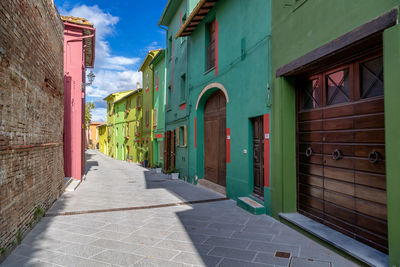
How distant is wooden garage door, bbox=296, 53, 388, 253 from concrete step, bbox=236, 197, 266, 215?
0.89 meters

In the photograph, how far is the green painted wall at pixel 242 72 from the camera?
627 centimetres

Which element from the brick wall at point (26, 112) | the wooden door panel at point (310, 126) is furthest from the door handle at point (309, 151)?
the brick wall at point (26, 112)

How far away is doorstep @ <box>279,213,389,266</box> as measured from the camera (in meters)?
3.31

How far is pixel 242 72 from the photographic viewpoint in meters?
7.23

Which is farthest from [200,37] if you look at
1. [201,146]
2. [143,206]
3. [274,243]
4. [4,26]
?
[274,243]

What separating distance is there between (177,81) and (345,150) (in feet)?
34.9

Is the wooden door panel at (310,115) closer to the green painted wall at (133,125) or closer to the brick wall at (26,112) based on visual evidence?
the brick wall at (26,112)

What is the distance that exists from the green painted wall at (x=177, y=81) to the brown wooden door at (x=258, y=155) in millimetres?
→ 5238

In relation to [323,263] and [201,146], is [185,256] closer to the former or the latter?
[323,263]

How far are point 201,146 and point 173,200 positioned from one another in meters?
3.45

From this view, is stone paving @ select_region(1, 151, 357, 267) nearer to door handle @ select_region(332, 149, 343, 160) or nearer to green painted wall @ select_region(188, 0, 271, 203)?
green painted wall @ select_region(188, 0, 271, 203)

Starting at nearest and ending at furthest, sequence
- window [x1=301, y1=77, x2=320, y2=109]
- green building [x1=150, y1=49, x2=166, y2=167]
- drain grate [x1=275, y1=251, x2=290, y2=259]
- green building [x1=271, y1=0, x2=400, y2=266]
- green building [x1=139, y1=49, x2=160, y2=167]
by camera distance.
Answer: green building [x1=271, y1=0, x2=400, y2=266] < drain grate [x1=275, y1=251, x2=290, y2=259] < window [x1=301, y1=77, x2=320, y2=109] < green building [x1=150, y1=49, x2=166, y2=167] < green building [x1=139, y1=49, x2=160, y2=167]

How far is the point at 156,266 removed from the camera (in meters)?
3.46

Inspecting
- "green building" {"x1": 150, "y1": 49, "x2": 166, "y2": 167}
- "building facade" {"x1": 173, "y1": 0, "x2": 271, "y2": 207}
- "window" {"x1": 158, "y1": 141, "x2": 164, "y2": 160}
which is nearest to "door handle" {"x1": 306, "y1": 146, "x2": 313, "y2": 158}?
"building facade" {"x1": 173, "y1": 0, "x2": 271, "y2": 207}
